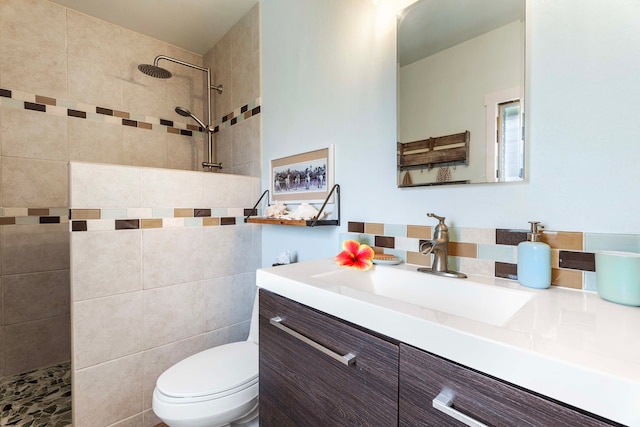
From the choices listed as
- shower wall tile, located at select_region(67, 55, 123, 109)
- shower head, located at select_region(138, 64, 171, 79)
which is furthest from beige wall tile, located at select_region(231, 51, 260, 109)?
shower wall tile, located at select_region(67, 55, 123, 109)

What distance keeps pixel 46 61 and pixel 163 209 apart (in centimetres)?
148

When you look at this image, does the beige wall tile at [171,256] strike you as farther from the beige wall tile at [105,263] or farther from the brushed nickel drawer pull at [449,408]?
the brushed nickel drawer pull at [449,408]

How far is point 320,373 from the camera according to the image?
0.73 m

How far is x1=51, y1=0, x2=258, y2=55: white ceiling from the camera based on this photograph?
192 cm

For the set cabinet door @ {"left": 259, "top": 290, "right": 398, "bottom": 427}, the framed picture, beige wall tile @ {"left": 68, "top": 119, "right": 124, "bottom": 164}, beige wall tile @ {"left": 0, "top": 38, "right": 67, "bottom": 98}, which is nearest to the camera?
cabinet door @ {"left": 259, "top": 290, "right": 398, "bottom": 427}

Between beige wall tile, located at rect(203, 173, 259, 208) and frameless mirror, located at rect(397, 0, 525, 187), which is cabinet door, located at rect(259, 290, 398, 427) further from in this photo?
beige wall tile, located at rect(203, 173, 259, 208)

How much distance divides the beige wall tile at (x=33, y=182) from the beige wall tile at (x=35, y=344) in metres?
0.82

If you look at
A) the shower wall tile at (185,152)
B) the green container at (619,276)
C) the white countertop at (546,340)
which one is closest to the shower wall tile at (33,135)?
the shower wall tile at (185,152)

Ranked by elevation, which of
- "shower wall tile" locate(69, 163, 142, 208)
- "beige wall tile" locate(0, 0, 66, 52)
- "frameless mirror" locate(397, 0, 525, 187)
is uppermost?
"beige wall tile" locate(0, 0, 66, 52)

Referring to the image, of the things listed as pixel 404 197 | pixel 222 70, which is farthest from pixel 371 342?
pixel 222 70

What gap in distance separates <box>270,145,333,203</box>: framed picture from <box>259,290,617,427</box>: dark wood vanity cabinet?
2.32ft

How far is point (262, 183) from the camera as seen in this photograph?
6.33ft

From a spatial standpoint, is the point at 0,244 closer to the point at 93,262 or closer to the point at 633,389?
the point at 93,262

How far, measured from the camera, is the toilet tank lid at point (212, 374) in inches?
43.7
